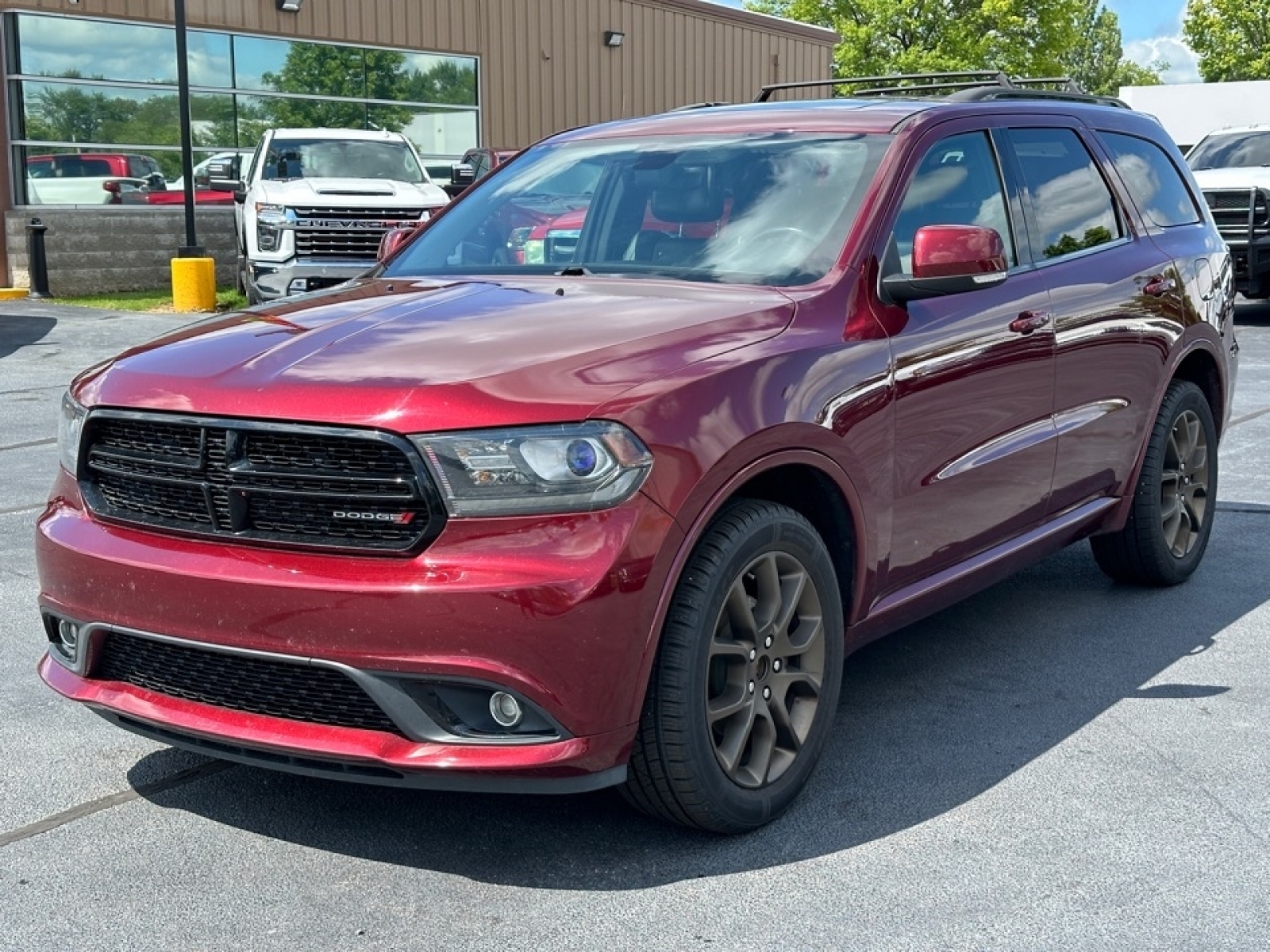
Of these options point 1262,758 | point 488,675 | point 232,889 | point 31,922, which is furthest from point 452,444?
point 1262,758

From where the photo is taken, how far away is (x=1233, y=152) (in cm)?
1878

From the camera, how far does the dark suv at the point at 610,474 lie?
327 centimetres

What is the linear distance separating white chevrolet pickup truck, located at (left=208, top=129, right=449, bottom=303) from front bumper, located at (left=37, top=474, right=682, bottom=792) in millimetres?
12487

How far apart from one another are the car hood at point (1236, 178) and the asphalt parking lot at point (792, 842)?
43.5 ft

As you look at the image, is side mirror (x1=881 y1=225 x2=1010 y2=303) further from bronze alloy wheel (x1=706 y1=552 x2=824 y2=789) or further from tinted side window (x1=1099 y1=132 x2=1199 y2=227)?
tinted side window (x1=1099 y1=132 x2=1199 y2=227)

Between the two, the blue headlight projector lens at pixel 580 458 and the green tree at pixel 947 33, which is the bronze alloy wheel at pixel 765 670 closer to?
the blue headlight projector lens at pixel 580 458

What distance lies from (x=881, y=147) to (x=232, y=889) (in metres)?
2.67

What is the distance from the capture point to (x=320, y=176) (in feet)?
56.4

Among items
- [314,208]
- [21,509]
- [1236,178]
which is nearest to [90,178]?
[314,208]

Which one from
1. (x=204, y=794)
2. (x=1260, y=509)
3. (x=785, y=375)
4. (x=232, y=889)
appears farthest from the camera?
(x=1260, y=509)

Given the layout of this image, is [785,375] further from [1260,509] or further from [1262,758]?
[1260,509]

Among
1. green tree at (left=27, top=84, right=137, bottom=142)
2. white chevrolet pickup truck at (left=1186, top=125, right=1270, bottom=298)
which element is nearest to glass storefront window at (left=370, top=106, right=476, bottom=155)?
green tree at (left=27, top=84, right=137, bottom=142)

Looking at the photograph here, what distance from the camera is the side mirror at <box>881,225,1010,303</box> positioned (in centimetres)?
420

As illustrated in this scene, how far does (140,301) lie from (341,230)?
213 inches
